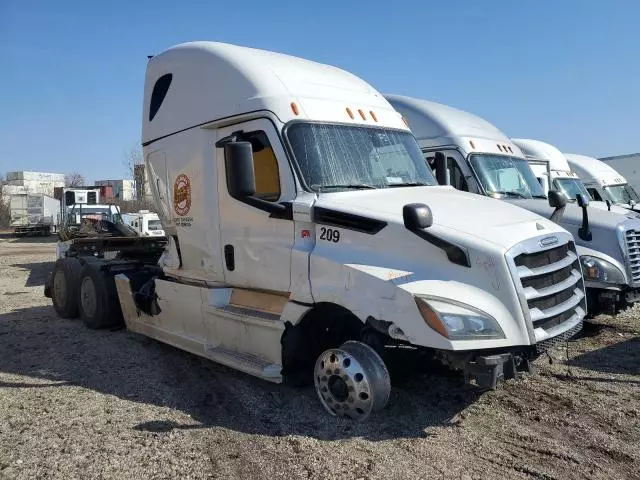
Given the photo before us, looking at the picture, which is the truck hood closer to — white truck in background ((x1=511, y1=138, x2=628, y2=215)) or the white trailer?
white truck in background ((x1=511, y1=138, x2=628, y2=215))

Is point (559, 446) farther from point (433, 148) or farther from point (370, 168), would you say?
point (433, 148)

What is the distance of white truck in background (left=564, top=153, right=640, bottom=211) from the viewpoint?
56.4ft

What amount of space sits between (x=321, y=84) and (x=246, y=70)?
776 mm

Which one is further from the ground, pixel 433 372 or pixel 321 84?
pixel 321 84

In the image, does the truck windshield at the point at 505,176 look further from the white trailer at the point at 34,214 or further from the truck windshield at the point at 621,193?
the white trailer at the point at 34,214

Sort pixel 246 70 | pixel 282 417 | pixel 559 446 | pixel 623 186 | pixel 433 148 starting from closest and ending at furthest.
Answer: pixel 559 446
pixel 282 417
pixel 246 70
pixel 433 148
pixel 623 186

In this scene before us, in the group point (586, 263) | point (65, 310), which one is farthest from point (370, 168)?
point (65, 310)

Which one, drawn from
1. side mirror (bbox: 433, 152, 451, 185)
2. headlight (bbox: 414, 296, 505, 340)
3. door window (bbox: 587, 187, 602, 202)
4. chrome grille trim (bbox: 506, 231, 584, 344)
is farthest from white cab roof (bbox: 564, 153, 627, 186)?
headlight (bbox: 414, 296, 505, 340)

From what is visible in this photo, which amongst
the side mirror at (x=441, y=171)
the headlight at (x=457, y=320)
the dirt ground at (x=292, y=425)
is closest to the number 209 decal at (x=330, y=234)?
the headlight at (x=457, y=320)

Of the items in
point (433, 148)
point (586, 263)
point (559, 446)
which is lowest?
point (559, 446)

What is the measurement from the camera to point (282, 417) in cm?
468

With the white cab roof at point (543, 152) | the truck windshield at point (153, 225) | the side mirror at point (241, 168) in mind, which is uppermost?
the white cab roof at point (543, 152)

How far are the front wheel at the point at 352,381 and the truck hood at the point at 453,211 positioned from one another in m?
1.08

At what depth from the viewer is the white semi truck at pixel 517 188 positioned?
272 inches
